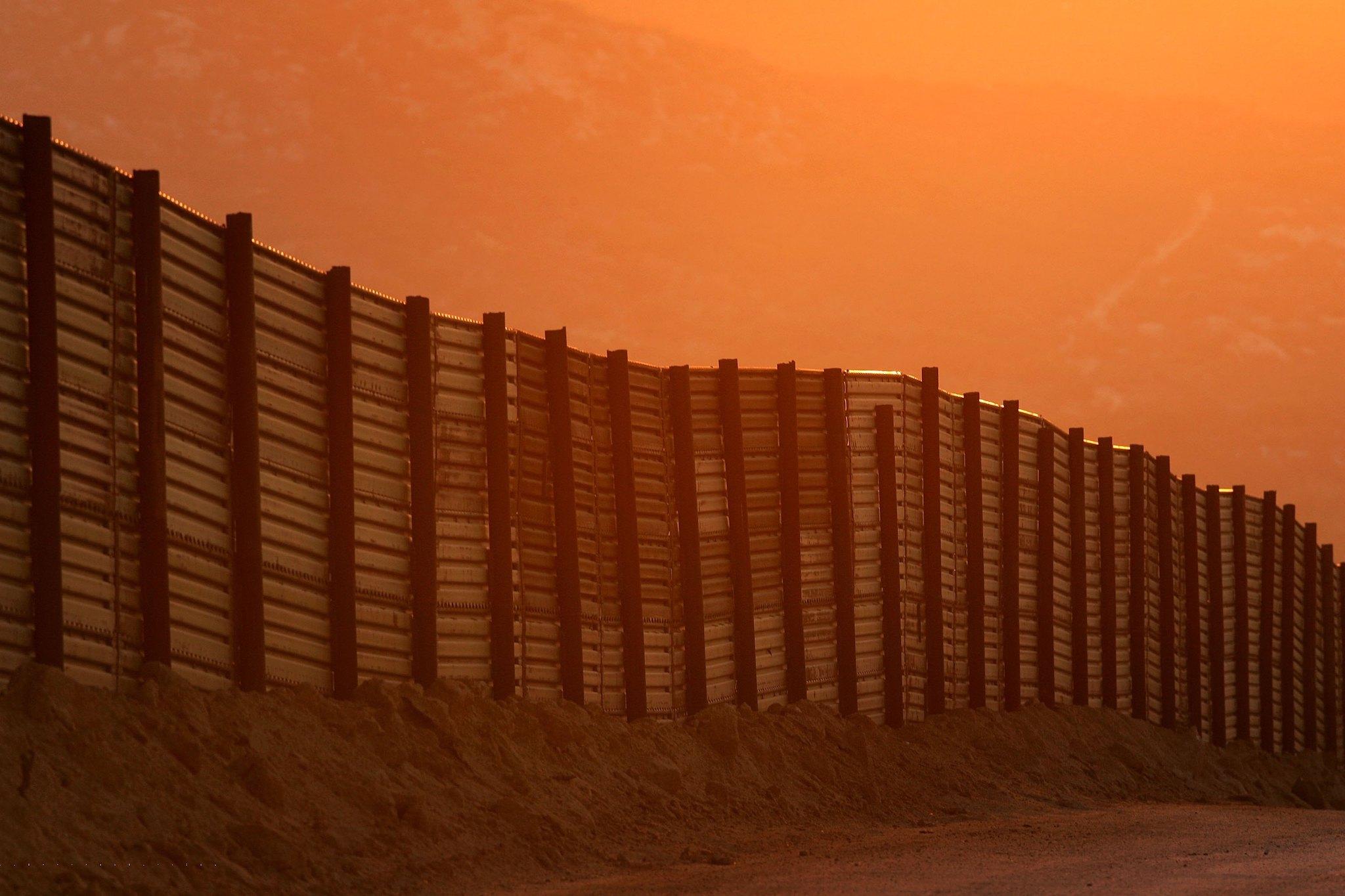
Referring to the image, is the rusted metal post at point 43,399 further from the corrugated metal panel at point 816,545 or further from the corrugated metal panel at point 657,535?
the corrugated metal panel at point 816,545

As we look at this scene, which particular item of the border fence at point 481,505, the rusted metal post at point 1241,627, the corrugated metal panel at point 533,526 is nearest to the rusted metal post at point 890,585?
the border fence at point 481,505

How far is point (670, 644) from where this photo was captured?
16266mm

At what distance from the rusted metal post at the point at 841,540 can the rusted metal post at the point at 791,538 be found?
1.53ft

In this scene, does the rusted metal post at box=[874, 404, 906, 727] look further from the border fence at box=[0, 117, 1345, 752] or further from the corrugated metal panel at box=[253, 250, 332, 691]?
the corrugated metal panel at box=[253, 250, 332, 691]

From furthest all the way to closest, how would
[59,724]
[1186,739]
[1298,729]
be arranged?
[1298,729], [1186,739], [59,724]

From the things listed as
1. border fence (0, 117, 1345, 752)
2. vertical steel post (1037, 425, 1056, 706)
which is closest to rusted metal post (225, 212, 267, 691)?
border fence (0, 117, 1345, 752)

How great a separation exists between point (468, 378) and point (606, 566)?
2.45 meters

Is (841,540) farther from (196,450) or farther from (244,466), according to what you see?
(196,450)

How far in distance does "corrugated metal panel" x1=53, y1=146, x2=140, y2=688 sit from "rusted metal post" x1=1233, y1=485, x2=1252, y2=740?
65.9 ft

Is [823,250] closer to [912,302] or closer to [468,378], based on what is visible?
[912,302]

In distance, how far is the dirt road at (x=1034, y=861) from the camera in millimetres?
10523

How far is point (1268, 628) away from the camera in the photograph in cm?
2783

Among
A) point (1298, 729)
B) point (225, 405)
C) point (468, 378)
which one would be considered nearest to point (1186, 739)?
point (1298, 729)

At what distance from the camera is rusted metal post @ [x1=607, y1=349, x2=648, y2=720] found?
51.3 feet
